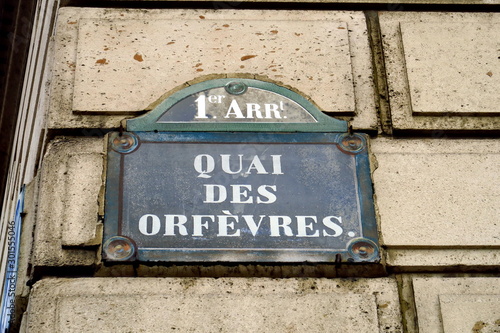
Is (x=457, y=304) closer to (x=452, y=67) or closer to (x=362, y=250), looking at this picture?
(x=362, y=250)

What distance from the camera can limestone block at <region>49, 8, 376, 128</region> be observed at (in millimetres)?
2613

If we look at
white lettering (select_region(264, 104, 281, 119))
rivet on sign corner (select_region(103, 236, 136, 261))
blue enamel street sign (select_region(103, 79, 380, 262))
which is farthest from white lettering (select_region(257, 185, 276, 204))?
rivet on sign corner (select_region(103, 236, 136, 261))

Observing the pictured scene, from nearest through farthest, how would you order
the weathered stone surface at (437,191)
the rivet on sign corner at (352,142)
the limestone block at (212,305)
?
1. the limestone block at (212,305)
2. the weathered stone surface at (437,191)
3. the rivet on sign corner at (352,142)

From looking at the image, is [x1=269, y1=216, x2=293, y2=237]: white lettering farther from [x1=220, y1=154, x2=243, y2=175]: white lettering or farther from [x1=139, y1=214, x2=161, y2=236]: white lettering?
[x1=139, y1=214, x2=161, y2=236]: white lettering

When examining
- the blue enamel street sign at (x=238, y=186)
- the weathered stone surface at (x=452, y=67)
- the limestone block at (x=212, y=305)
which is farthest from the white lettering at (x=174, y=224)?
the weathered stone surface at (x=452, y=67)

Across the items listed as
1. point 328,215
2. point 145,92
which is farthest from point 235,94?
point 328,215

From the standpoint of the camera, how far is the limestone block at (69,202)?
91.7 inches

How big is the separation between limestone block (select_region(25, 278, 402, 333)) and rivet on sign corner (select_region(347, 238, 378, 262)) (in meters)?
0.07

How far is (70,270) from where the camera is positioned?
231cm

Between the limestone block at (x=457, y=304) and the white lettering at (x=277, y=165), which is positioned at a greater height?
the white lettering at (x=277, y=165)

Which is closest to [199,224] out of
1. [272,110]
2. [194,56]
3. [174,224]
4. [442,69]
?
[174,224]

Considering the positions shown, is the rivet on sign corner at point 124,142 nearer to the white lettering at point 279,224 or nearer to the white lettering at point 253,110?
the white lettering at point 253,110

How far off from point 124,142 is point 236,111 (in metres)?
0.34

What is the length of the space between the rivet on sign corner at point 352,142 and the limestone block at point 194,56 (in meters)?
0.07
